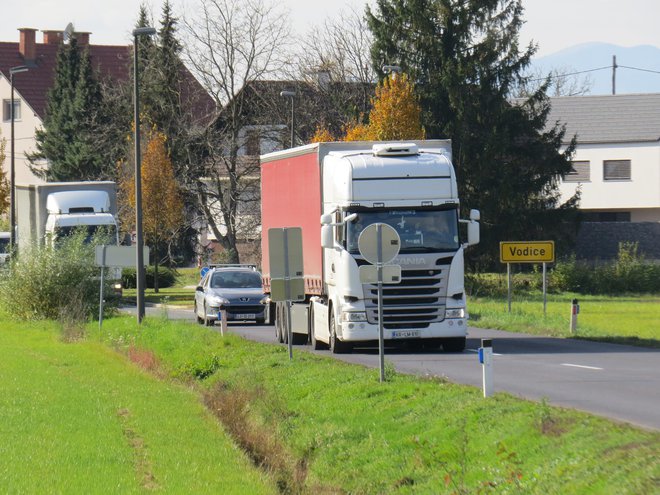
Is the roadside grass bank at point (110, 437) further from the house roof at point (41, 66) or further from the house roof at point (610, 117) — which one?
the house roof at point (41, 66)

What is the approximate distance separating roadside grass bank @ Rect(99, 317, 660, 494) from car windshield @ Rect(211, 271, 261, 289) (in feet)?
49.2

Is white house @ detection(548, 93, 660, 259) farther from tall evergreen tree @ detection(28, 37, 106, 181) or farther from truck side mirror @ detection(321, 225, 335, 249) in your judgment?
truck side mirror @ detection(321, 225, 335, 249)

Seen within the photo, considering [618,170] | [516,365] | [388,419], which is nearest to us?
[388,419]

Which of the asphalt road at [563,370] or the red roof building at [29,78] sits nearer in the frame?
the asphalt road at [563,370]

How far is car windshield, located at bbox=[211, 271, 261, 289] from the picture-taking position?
37406 millimetres

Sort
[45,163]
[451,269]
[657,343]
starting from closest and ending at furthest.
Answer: [451,269] < [657,343] < [45,163]

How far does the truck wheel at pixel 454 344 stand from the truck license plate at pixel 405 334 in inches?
39.1

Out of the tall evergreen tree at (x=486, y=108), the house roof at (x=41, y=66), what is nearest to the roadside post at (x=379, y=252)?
the tall evergreen tree at (x=486, y=108)

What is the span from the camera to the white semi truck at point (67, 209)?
45938 millimetres

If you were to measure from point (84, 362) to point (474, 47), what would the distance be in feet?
97.2

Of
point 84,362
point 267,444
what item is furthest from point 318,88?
point 267,444

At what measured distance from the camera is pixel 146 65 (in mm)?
64500

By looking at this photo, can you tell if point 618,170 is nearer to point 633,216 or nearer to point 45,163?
point 633,216

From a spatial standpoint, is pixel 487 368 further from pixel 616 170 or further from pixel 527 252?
pixel 616 170
